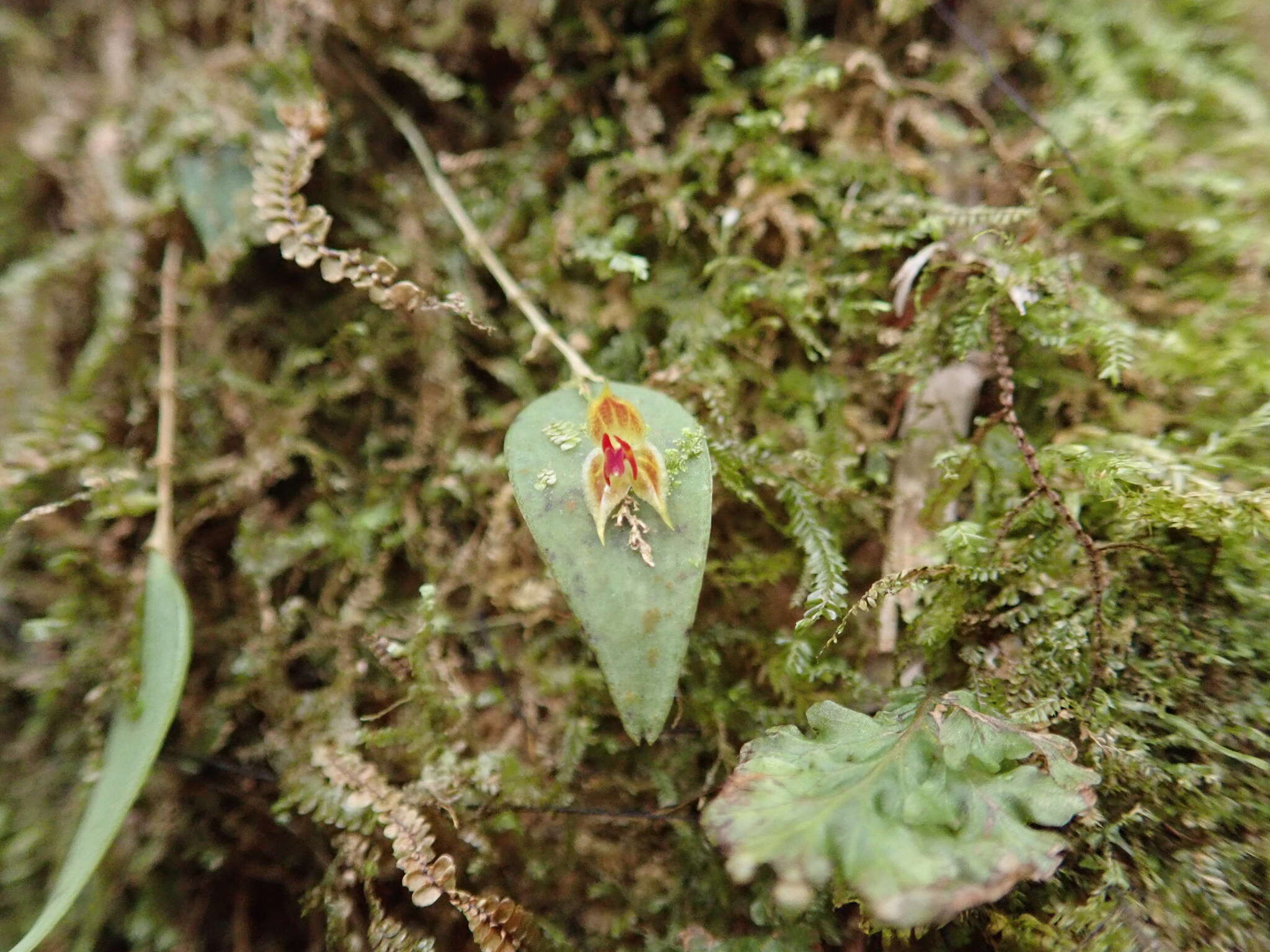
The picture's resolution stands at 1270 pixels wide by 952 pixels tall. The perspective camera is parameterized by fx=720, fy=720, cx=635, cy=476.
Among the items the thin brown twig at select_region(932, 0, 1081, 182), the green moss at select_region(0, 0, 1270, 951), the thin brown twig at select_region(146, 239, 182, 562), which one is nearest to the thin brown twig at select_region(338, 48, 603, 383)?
the green moss at select_region(0, 0, 1270, 951)

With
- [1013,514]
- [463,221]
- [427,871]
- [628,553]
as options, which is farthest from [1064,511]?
[463,221]

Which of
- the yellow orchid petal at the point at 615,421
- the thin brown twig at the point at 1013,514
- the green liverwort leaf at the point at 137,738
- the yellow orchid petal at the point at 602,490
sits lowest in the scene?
the green liverwort leaf at the point at 137,738

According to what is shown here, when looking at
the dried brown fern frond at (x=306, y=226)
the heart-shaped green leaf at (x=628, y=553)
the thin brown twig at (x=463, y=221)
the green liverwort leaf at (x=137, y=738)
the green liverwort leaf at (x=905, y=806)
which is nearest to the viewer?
the green liverwort leaf at (x=905, y=806)

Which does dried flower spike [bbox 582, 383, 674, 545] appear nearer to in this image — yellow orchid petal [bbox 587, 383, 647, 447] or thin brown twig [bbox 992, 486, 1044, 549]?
yellow orchid petal [bbox 587, 383, 647, 447]

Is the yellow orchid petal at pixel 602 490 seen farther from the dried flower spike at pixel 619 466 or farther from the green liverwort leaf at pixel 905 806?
the green liverwort leaf at pixel 905 806

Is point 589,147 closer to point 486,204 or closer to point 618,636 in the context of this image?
point 486,204

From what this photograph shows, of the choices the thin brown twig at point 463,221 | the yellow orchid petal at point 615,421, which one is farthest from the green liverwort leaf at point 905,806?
the thin brown twig at point 463,221

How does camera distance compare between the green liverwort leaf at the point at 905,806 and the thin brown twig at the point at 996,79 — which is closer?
the green liverwort leaf at the point at 905,806
